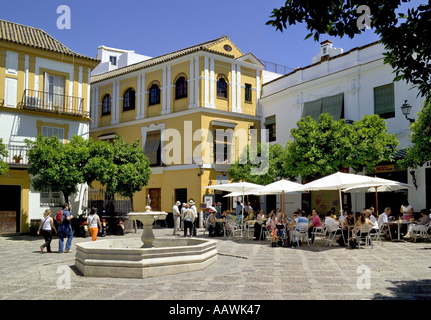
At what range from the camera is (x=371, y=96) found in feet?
73.3

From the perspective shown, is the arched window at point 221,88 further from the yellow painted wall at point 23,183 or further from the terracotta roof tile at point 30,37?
the yellow painted wall at point 23,183

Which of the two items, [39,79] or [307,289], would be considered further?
[39,79]

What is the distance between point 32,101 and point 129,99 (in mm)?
10428

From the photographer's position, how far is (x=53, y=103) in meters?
22.5

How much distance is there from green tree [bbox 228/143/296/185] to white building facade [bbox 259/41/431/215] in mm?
2885

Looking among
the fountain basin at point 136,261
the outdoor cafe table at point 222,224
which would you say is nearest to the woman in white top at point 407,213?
the outdoor cafe table at point 222,224

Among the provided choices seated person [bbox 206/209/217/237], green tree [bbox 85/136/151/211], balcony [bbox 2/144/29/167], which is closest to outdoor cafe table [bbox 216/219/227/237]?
seated person [bbox 206/209/217/237]

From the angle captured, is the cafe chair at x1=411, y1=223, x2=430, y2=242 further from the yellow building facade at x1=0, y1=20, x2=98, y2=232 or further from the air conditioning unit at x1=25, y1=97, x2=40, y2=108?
the air conditioning unit at x1=25, y1=97, x2=40, y2=108

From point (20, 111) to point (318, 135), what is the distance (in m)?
15.1

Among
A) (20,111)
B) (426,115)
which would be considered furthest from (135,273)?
(20,111)

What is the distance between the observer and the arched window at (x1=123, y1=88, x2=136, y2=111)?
31.3 meters

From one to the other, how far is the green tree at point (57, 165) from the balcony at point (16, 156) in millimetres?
2593
